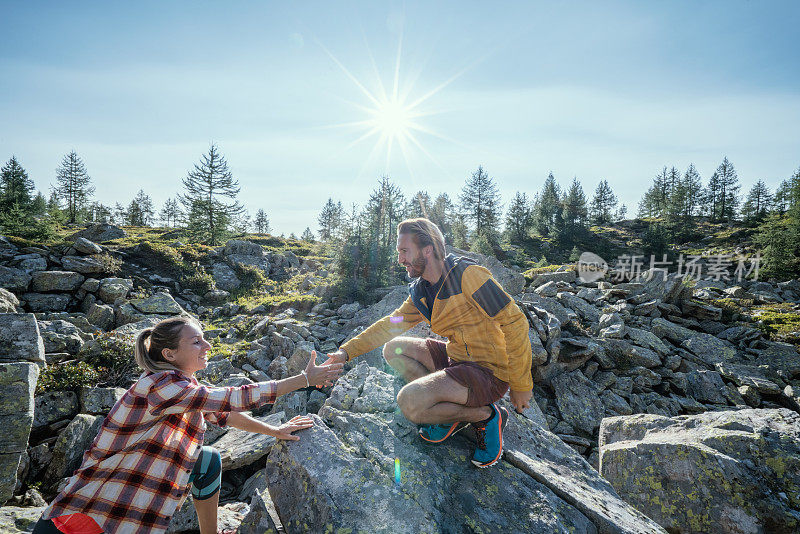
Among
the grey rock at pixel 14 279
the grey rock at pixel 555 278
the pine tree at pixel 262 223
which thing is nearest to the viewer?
the grey rock at pixel 14 279

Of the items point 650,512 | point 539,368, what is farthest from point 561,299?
point 650,512

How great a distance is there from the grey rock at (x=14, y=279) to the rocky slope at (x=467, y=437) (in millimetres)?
52

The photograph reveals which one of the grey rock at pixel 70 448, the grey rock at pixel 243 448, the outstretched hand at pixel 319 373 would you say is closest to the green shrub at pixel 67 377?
the grey rock at pixel 70 448

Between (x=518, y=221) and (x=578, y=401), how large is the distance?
59400 mm

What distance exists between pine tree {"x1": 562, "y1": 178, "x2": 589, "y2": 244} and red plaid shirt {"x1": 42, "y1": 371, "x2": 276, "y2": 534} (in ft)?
212

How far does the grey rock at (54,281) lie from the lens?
1305 centimetres

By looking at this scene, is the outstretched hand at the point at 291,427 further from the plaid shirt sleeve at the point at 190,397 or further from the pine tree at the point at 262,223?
the pine tree at the point at 262,223

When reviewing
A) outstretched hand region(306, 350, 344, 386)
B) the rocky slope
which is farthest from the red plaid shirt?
the rocky slope

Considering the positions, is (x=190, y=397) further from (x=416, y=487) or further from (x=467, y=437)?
(x=467, y=437)

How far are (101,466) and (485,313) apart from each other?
3599mm

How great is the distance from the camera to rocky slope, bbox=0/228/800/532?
9.96 ft

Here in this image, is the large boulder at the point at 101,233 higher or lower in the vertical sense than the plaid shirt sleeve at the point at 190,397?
higher

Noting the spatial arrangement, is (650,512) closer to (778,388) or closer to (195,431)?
(195,431)

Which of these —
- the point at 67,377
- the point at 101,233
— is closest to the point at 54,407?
the point at 67,377
